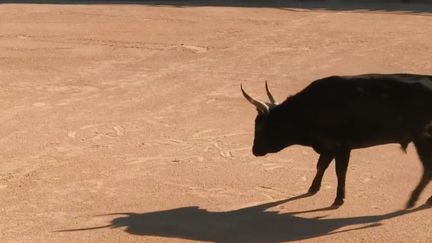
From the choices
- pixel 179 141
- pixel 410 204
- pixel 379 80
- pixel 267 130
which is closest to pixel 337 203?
pixel 410 204

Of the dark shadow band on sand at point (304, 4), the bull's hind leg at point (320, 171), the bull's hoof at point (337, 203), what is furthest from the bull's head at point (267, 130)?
the dark shadow band on sand at point (304, 4)

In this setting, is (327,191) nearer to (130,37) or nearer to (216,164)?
(216,164)

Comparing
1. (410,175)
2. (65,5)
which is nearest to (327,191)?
(410,175)

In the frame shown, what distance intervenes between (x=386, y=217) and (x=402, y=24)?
1402 cm

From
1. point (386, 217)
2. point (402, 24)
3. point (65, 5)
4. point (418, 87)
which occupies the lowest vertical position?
point (65, 5)

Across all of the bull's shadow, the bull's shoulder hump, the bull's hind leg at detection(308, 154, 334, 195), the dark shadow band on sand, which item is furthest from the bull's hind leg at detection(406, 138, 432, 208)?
the dark shadow band on sand

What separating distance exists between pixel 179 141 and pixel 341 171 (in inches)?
114

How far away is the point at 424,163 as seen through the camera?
7.86m

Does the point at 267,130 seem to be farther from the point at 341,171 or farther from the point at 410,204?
the point at 410,204

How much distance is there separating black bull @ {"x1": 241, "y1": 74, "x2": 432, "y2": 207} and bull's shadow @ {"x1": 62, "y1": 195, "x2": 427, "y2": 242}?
0.49 m

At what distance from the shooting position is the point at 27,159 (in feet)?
31.5

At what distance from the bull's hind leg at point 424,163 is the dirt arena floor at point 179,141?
146mm

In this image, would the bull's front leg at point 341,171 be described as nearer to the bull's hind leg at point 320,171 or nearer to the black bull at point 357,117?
the black bull at point 357,117

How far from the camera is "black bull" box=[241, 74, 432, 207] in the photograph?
24.7 feet
